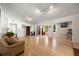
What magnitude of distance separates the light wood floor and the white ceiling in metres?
0.59

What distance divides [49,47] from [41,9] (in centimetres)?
105

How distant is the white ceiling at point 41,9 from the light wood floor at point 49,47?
0.59 m

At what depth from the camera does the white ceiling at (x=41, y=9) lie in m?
2.51

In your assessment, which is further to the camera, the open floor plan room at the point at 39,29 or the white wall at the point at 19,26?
the white wall at the point at 19,26

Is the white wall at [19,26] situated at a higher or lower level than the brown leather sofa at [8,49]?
higher

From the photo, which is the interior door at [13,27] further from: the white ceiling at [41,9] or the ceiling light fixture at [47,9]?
the ceiling light fixture at [47,9]

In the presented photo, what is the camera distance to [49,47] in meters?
2.61

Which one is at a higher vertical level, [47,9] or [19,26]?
[47,9]

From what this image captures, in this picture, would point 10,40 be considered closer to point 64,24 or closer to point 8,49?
point 8,49

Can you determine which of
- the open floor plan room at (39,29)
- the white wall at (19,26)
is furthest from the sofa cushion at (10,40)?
the white wall at (19,26)

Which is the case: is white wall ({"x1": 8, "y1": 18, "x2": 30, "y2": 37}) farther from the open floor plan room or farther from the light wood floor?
the light wood floor

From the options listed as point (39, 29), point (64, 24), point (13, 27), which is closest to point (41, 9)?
point (39, 29)

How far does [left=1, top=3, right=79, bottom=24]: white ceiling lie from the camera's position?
2510mm

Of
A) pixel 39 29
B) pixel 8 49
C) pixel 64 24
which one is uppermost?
pixel 64 24
